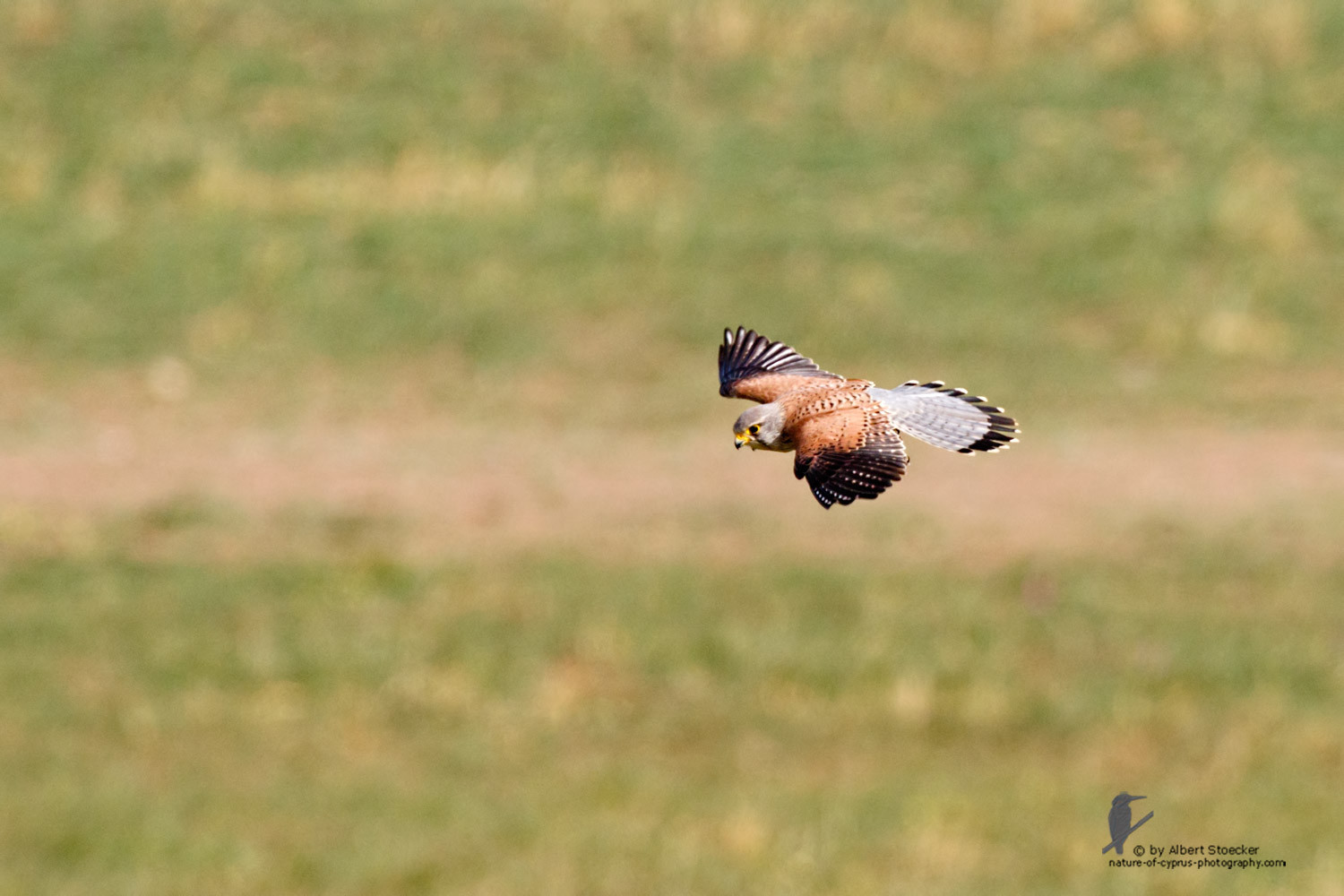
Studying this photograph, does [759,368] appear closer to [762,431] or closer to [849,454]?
[762,431]

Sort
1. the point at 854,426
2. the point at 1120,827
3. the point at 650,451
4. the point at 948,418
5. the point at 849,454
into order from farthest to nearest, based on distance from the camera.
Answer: the point at 650,451
the point at 1120,827
the point at 948,418
the point at 854,426
the point at 849,454

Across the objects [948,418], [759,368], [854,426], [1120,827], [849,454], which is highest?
[1120,827]

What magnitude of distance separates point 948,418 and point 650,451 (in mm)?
18921

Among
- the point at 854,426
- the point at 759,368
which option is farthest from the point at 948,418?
the point at 759,368

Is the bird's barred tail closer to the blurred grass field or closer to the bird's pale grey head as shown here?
the bird's pale grey head

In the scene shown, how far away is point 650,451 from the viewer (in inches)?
889

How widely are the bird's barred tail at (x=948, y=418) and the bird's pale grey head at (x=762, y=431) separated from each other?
199mm

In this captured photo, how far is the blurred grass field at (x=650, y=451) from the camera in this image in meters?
14.3

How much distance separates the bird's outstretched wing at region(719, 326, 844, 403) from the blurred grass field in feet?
29.4

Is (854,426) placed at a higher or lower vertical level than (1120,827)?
lower

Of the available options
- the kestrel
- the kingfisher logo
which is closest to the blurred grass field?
the kingfisher logo

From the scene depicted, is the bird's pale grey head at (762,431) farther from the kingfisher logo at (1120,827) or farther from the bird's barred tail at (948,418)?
the kingfisher logo at (1120,827)

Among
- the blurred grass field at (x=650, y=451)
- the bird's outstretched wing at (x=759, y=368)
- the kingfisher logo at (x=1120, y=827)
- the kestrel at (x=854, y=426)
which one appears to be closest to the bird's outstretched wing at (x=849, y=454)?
the kestrel at (x=854, y=426)

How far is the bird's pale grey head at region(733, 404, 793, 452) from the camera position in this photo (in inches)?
139
